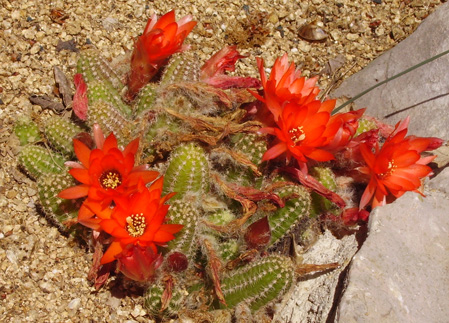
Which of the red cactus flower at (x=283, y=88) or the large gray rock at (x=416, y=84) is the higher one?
the red cactus flower at (x=283, y=88)

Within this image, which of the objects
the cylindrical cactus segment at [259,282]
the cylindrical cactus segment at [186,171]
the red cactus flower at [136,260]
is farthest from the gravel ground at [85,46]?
the cylindrical cactus segment at [186,171]

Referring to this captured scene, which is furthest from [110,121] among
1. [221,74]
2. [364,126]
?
[364,126]

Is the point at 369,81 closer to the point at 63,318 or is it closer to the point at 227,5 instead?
the point at 227,5

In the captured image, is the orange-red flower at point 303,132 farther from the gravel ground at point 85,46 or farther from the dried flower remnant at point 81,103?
the dried flower remnant at point 81,103

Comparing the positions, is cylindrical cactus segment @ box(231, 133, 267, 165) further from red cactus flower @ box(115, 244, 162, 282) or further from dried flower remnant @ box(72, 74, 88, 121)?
dried flower remnant @ box(72, 74, 88, 121)

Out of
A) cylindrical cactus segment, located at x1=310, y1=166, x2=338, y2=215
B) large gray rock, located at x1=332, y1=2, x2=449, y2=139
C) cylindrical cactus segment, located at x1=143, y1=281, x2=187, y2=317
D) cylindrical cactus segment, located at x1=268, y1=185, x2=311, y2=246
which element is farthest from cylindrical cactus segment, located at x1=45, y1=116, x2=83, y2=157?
large gray rock, located at x1=332, y1=2, x2=449, y2=139
